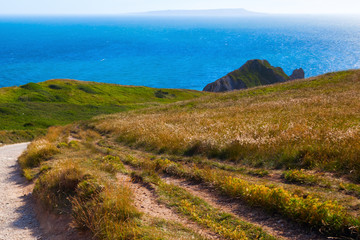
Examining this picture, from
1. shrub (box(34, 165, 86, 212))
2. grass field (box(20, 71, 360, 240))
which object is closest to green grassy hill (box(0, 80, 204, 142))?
shrub (box(34, 165, 86, 212))

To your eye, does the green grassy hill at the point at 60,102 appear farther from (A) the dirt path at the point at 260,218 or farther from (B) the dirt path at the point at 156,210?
(A) the dirt path at the point at 260,218

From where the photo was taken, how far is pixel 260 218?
6.24m

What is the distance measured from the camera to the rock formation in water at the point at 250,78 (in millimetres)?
91000

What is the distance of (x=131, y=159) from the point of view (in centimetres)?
1305

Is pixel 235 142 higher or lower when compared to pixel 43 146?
higher

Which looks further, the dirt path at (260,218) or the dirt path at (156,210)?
the dirt path at (156,210)

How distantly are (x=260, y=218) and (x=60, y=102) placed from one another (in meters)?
68.4

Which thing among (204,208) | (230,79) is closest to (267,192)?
(204,208)

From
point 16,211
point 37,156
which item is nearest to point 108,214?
point 16,211

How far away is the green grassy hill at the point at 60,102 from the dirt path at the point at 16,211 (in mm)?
23790

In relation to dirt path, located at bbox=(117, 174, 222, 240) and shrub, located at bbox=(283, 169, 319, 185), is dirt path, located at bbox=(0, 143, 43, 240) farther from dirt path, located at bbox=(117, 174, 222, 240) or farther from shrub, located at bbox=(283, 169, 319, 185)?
shrub, located at bbox=(283, 169, 319, 185)

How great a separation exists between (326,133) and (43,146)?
15.0m

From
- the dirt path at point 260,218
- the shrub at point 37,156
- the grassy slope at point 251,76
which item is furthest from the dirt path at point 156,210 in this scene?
the grassy slope at point 251,76

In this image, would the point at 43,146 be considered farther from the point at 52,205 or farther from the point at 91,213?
the point at 91,213
